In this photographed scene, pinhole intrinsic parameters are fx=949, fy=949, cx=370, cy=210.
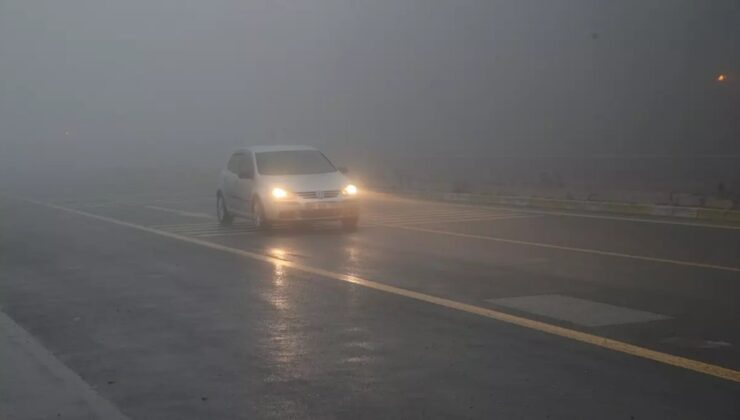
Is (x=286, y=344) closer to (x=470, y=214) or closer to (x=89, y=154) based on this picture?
(x=470, y=214)

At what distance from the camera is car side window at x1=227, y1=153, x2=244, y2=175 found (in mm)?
19125

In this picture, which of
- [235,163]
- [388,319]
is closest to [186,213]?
[235,163]

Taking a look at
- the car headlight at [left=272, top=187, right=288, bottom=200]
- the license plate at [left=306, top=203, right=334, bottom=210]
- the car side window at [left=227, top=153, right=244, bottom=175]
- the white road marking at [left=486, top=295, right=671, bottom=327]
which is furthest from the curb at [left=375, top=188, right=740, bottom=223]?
the white road marking at [left=486, top=295, right=671, bottom=327]

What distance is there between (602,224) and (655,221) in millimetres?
1174

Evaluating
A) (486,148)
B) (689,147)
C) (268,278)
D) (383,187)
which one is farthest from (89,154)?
(268,278)

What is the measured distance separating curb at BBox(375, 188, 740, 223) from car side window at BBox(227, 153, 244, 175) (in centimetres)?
795

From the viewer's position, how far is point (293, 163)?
59.4ft

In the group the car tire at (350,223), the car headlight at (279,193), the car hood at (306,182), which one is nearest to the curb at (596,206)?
the car tire at (350,223)

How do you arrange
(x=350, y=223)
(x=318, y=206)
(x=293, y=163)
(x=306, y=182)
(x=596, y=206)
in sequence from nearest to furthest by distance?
(x=318, y=206) < (x=306, y=182) < (x=350, y=223) < (x=293, y=163) < (x=596, y=206)

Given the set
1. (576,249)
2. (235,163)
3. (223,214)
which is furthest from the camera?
(223,214)

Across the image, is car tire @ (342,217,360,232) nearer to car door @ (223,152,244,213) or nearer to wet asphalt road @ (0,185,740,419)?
wet asphalt road @ (0,185,740,419)

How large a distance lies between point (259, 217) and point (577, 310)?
927cm

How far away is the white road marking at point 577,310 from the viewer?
28.1ft

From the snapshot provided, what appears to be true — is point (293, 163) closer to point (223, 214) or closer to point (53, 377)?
point (223, 214)
